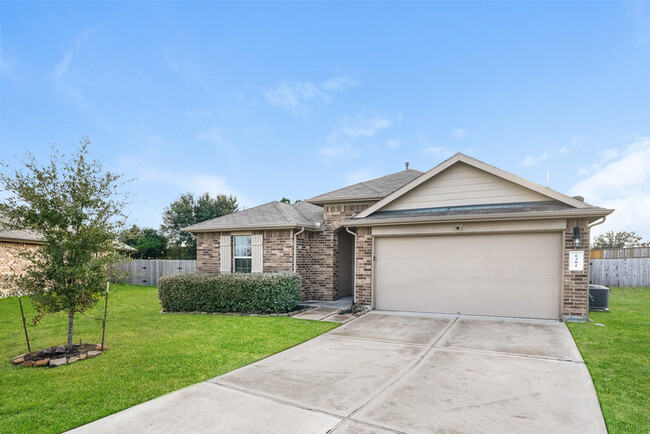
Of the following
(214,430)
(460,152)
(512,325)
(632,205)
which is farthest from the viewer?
(632,205)

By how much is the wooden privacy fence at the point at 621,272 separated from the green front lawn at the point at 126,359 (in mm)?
15278

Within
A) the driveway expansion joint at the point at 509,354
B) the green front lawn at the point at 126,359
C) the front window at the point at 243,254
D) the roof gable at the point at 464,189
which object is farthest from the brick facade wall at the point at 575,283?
the front window at the point at 243,254

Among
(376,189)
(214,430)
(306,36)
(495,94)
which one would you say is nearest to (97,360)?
(214,430)

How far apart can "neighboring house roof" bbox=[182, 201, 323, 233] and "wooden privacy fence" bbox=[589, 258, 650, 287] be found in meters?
13.8

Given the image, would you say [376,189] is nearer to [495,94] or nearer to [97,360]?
[495,94]

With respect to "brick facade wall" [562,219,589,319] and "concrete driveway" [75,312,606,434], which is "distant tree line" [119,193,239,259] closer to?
"concrete driveway" [75,312,606,434]

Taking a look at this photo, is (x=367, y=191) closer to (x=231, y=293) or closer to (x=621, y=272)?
(x=231, y=293)

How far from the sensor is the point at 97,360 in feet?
18.7

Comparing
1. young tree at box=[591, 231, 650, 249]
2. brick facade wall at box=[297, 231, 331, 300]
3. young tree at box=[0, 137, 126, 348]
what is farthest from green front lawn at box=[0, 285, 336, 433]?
young tree at box=[591, 231, 650, 249]

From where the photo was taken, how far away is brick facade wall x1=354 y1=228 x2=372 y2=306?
9.97 metres

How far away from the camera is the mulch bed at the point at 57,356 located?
5.56 meters

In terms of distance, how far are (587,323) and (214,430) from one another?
8549 mm

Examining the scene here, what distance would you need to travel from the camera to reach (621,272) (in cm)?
1577

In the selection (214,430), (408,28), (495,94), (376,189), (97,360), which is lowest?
(97,360)
